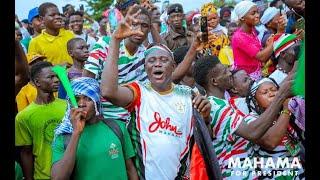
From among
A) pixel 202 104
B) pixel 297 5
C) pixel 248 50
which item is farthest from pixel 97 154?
pixel 248 50

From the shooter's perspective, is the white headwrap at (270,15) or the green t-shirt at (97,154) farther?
the white headwrap at (270,15)

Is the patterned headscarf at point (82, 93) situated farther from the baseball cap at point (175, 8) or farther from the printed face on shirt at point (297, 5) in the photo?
the baseball cap at point (175, 8)

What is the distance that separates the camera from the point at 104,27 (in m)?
11.4

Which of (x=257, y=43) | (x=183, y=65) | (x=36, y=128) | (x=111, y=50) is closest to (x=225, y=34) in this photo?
(x=257, y=43)

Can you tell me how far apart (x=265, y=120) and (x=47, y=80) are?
7.09 ft

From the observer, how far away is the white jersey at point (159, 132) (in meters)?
5.01

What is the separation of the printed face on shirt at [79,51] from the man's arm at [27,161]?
1712mm

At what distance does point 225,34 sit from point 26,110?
4.19m

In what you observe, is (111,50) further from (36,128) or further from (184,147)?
(36,128)

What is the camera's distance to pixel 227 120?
5.25 meters

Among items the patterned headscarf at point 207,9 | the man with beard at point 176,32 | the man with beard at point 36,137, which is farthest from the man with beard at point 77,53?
the patterned headscarf at point 207,9

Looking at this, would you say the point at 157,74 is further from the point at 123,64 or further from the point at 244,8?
the point at 244,8

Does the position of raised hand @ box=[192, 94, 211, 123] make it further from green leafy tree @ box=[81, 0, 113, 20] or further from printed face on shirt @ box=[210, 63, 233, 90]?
green leafy tree @ box=[81, 0, 113, 20]

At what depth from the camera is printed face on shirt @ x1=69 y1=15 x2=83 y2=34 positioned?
10.1 metres
